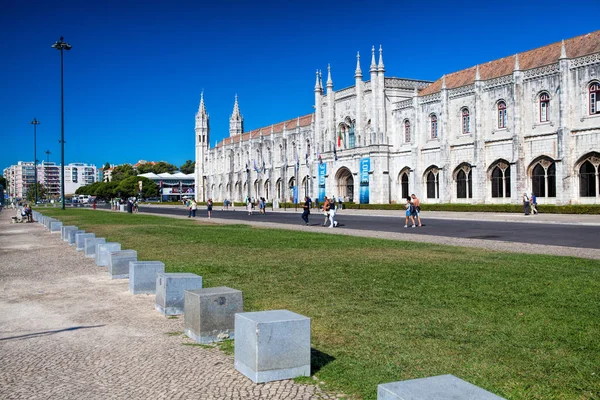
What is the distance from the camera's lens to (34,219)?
44969 millimetres

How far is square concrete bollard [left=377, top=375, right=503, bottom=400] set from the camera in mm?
3514

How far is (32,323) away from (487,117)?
139ft

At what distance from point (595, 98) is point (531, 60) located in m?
7.70

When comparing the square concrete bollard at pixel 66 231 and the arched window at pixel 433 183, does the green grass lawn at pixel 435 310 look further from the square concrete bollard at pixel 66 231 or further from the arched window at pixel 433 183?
the arched window at pixel 433 183

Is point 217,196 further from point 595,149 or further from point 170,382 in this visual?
point 170,382

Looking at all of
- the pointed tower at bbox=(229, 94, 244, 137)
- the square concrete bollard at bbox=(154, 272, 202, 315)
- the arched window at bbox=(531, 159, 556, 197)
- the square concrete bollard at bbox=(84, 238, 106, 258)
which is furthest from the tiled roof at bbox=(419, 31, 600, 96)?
the pointed tower at bbox=(229, 94, 244, 137)

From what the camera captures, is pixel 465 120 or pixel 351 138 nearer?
pixel 465 120

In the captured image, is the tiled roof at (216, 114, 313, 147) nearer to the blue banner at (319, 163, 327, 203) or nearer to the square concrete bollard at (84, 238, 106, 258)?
the blue banner at (319, 163, 327, 203)

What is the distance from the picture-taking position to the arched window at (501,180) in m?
43.3

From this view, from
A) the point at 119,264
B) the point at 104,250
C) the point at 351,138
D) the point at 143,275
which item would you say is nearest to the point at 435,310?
the point at 143,275

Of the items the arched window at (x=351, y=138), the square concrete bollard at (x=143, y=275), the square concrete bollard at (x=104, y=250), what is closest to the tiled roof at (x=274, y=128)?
the arched window at (x=351, y=138)

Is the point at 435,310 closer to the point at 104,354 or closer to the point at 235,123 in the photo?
the point at 104,354

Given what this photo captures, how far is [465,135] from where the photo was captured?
47.1m

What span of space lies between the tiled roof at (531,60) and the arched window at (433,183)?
7600 millimetres
